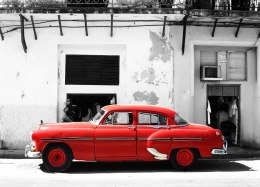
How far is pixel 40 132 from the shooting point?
9562 mm

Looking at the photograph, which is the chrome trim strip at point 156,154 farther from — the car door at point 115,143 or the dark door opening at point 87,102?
the dark door opening at point 87,102

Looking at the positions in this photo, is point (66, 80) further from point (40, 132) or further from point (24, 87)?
point (40, 132)

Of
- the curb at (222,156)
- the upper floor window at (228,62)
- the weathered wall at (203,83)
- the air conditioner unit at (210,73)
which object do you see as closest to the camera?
the curb at (222,156)

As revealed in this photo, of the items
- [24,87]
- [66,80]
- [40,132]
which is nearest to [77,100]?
[66,80]

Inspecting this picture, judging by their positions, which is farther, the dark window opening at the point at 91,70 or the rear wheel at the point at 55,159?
the dark window opening at the point at 91,70

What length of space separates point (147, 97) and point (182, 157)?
407cm

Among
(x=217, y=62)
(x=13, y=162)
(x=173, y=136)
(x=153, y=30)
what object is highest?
(x=153, y=30)

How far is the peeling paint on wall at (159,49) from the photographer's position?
1375 centimetres

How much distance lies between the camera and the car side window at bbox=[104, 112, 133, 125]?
977 cm

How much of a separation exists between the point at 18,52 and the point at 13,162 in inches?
156

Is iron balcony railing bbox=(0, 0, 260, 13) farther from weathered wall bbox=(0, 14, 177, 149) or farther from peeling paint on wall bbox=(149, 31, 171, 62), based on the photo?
peeling paint on wall bbox=(149, 31, 171, 62)

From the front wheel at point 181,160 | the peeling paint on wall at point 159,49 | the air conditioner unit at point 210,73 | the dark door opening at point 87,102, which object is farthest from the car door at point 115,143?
the air conditioner unit at point 210,73

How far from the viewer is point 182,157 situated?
388 inches

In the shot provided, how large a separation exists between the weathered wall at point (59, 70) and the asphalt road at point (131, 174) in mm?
2283
